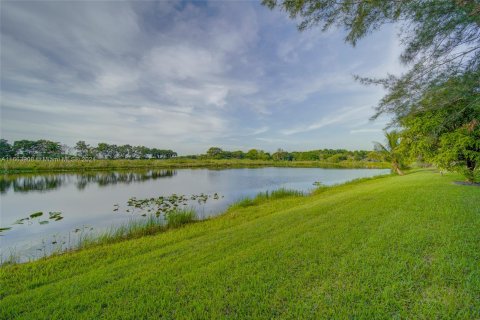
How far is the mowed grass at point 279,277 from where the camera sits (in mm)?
2297

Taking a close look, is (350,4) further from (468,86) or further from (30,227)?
(30,227)

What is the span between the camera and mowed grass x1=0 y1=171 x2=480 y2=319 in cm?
230

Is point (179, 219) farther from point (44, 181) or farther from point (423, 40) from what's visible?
point (44, 181)

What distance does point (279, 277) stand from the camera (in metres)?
2.89

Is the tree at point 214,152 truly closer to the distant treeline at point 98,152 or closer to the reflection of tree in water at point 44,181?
the distant treeline at point 98,152

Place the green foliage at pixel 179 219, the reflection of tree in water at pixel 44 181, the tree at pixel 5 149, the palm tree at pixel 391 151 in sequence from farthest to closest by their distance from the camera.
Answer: the tree at pixel 5 149
the palm tree at pixel 391 151
the reflection of tree in water at pixel 44 181
the green foliage at pixel 179 219

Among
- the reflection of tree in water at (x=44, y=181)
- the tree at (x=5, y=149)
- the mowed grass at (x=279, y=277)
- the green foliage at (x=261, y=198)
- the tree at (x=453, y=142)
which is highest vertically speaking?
the tree at (x=5, y=149)

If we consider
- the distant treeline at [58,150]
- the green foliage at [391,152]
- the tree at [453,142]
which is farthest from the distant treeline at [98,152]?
the tree at [453,142]

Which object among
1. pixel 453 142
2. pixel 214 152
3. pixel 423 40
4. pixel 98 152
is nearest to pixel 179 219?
pixel 423 40

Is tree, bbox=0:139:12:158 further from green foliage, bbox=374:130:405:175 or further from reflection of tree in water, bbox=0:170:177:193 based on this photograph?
green foliage, bbox=374:130:405:175

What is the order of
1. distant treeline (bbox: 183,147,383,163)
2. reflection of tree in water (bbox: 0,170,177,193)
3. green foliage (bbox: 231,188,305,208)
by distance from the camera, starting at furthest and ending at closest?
distant treeline (bbox: 183,147,383,163) < reflection of tree in water (bbox: 0,170,177,193) < green foliage (bbox: 231,188,305,208)

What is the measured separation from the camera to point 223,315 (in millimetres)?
2234

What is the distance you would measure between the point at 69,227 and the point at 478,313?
1125 centimetres

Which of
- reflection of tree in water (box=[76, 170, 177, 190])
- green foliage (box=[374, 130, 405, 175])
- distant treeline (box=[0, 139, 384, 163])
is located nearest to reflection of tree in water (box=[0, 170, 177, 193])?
reflection of tree in water (box=[76, 170, 177, 190])
